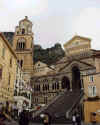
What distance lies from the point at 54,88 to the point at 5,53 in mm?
27215

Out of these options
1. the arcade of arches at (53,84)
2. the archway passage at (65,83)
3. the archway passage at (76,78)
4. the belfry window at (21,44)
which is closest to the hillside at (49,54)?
the belfry window at (21,44)

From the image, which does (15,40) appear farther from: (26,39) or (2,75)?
(2,75)

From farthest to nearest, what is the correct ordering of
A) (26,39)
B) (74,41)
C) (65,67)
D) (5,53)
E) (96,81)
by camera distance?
(26,39)
(74,41)
(65,67)
(96,81)
(5,53)

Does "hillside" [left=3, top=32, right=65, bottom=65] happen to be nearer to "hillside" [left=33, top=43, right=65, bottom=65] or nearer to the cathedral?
"hillside" [left=33, top=43, right=65, bottom=65]

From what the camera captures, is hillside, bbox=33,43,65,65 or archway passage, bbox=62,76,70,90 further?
hillside, bbox=33,43,65,65

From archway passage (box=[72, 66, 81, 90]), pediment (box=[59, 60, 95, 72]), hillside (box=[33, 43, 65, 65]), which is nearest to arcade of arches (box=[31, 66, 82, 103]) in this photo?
archway passage (box=[72, 66, 81, 90])

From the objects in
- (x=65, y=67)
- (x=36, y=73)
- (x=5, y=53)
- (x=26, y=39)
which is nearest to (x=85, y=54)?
(x=65, y=67)

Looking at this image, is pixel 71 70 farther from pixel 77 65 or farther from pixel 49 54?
pixel 49 54

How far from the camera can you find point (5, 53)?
2648 cm

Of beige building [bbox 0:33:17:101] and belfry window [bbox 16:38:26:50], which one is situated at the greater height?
belfry window [bbox 16:38:26:50]

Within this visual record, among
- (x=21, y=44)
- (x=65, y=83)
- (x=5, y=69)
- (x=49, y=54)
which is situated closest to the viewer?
(x=5, y=69)

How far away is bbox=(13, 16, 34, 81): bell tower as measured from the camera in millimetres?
59906

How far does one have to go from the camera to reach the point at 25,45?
6306cm

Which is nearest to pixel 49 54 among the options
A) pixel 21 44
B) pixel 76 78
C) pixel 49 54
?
pixel 49 54
